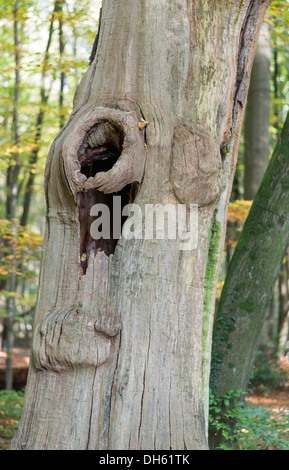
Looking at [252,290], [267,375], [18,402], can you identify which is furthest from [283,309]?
[252,290]

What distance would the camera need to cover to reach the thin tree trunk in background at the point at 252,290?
509 cm

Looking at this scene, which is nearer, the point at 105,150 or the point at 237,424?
the point at 105,150

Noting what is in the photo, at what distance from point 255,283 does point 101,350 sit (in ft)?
9.59

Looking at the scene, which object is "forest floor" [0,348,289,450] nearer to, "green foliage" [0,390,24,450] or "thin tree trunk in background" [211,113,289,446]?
"green foliage" [0,390,24,450]

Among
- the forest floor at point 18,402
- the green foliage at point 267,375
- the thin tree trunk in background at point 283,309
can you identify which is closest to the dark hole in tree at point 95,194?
the forest floor at point 18,402

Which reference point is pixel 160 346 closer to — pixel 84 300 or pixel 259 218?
pixel 84 300

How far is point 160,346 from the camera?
2.69 metres

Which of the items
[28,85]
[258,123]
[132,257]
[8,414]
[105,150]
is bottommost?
[8,414]

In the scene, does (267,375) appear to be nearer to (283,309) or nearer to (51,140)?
(283,309)

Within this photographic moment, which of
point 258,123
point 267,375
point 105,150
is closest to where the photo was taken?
point 105,150

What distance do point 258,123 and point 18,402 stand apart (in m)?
7.51

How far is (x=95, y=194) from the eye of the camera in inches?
111

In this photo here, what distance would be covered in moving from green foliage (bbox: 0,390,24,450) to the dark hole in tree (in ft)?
14.1
